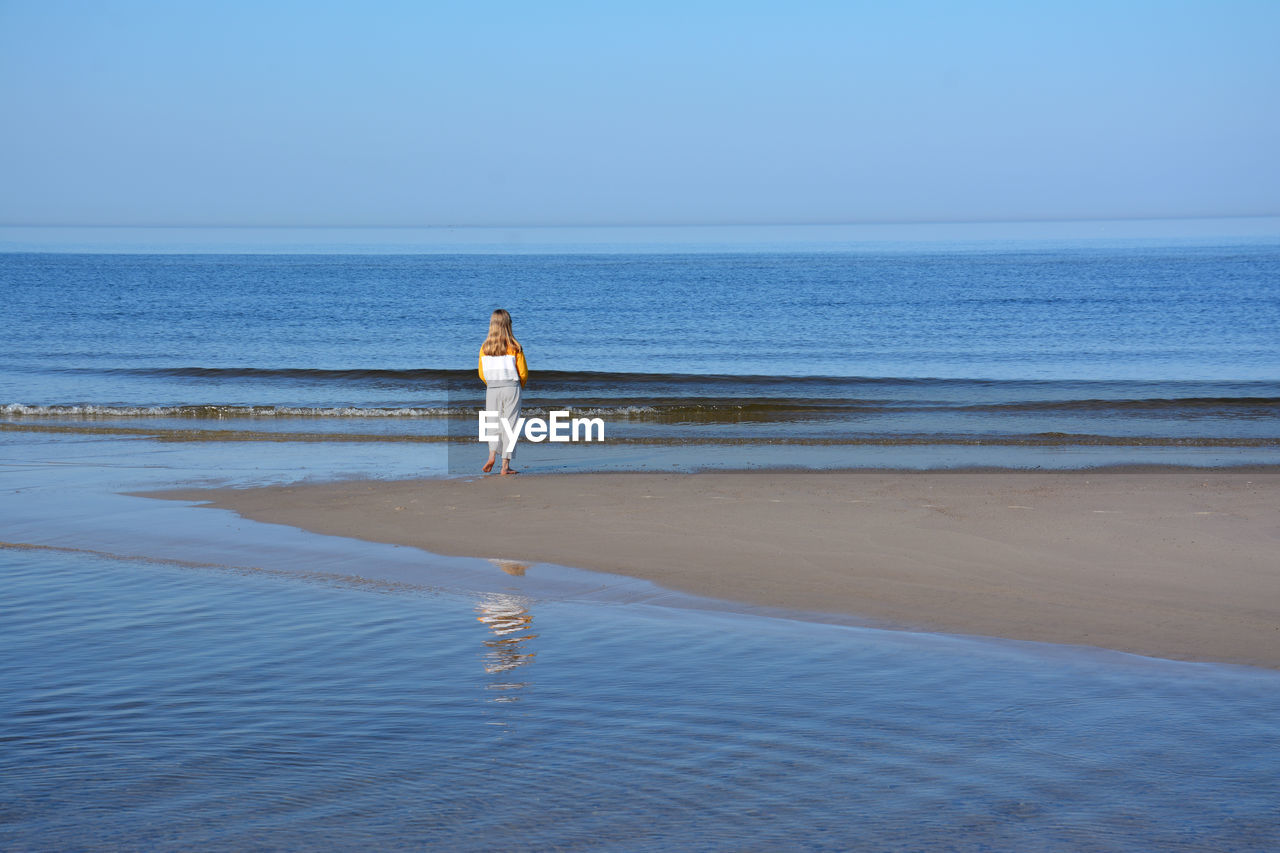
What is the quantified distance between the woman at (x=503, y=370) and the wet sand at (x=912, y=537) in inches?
29.4

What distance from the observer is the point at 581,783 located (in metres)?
4.10

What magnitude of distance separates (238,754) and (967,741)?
285cm

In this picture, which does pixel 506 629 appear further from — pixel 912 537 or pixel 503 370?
pixel 503 370

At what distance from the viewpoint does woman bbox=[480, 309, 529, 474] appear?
38.8 feet

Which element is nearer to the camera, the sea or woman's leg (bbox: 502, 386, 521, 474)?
the sea

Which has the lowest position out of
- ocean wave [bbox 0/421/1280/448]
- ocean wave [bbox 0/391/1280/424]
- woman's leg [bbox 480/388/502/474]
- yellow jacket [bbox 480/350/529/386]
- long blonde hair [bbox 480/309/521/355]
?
ocean wave [bbox 0/421/1280/448]

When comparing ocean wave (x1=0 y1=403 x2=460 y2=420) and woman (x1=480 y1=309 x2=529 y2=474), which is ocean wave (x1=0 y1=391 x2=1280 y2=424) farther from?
woman (x1=480 y1=309 x2=529 y2=474)

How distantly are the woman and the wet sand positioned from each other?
75 centimetres

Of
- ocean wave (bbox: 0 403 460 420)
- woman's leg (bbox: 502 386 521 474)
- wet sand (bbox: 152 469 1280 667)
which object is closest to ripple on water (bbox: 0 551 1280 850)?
wet sand (bbox: 152 469 1280 667)

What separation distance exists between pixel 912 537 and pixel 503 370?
498 cm

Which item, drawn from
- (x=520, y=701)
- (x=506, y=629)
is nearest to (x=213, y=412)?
(x=506, y=629)

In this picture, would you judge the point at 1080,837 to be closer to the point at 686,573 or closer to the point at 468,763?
the point at 468,763

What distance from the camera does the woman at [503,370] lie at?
1182 cm

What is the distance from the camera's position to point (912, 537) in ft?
28.4
